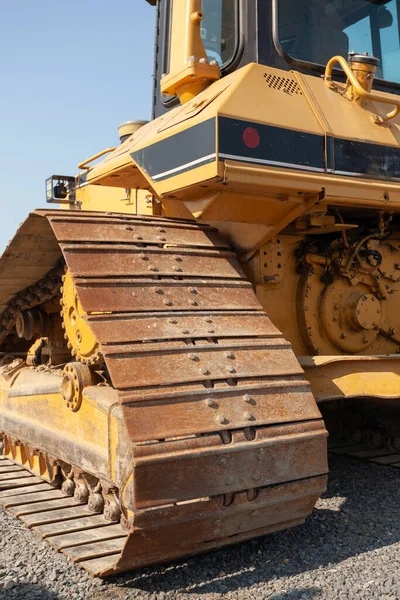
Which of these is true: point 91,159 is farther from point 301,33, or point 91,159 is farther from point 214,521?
point 214,521

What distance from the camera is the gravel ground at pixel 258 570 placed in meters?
2.93

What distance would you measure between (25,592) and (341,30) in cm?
359

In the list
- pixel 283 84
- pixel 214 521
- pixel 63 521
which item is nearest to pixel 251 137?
pixel 283 84

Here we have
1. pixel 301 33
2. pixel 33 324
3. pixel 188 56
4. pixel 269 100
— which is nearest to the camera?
pixel 269 100

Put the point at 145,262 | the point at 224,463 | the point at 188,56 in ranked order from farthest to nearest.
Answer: the point at 188,56 → the point at 145,262 → the point at 224,463

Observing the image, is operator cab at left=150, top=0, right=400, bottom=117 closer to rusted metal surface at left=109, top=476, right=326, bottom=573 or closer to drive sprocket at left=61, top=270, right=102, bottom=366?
drive sprocket at left=61, top=270, right=102, bottom=366

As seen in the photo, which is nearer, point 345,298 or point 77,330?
point 77,330

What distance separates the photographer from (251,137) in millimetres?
3568

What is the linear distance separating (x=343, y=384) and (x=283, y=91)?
1.53 metres

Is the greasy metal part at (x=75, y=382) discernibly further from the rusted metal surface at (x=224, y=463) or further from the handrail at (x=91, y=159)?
the handrail at (x=91, y=159)

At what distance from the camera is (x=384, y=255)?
15.3 feet

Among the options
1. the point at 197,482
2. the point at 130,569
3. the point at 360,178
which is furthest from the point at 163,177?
the point at 130,569

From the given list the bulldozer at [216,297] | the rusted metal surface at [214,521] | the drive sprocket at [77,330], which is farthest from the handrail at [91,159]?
the rusted metal surface at [214,521]

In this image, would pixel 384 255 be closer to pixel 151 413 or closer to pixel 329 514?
pixel 329 514
